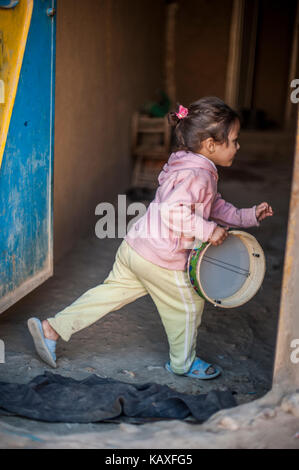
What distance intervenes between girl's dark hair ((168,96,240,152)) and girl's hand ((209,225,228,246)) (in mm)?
447

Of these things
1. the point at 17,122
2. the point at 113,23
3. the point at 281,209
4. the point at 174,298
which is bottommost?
the point at 281,209

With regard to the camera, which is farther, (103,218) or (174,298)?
(103,218)

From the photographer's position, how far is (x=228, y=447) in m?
2.15

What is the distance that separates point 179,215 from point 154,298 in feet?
1.65

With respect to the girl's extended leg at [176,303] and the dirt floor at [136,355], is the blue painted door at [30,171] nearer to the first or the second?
the dirt floor at [136,355]

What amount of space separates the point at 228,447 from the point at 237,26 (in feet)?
35.1

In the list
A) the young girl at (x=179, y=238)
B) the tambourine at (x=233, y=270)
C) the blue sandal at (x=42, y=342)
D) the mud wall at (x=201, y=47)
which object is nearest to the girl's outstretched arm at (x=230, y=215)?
the young girl at (x=179, y=238)

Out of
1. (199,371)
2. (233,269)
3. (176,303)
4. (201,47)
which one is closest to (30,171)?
(176,303)

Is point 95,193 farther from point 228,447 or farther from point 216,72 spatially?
point 216,72

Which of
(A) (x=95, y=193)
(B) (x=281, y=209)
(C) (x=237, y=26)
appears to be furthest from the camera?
(C) (x=237, y=26)

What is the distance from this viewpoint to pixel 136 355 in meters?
3.20

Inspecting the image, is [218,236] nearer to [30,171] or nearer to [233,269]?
[233,269]

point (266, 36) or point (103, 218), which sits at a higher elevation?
point (266, 36)
